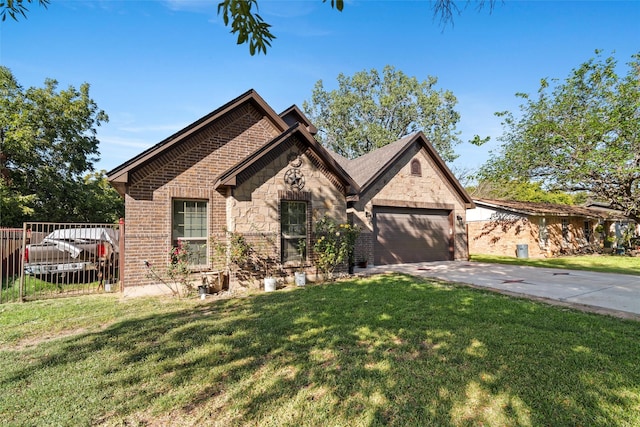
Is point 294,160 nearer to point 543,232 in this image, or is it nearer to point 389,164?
point 389,164

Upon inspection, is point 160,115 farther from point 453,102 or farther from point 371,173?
point 453,102

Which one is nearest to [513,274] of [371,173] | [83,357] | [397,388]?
[371,173]

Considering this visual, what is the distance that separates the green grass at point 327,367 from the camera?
2.88 meters

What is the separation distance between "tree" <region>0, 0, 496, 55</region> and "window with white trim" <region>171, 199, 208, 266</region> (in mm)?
5987

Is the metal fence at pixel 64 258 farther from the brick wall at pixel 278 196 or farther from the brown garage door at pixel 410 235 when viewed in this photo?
the brown garage door at pixel 410 235

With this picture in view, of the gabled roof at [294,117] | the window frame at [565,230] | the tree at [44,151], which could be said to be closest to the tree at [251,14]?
the gabled roof at [294,117]

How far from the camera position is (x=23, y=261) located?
7.91m

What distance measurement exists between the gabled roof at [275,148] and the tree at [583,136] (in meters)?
15.3

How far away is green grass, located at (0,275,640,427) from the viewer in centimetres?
288

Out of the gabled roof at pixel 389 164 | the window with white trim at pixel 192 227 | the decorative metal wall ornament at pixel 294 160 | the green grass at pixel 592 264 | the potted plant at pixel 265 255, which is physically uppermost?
the gabled roof at pixel 389 164

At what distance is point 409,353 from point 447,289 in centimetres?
438

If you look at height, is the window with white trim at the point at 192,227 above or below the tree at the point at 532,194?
below

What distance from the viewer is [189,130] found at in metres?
9.01

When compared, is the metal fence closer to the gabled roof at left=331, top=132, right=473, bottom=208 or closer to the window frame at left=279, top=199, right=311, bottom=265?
the window frame at left=279, top=199, right=311, bottom=265
